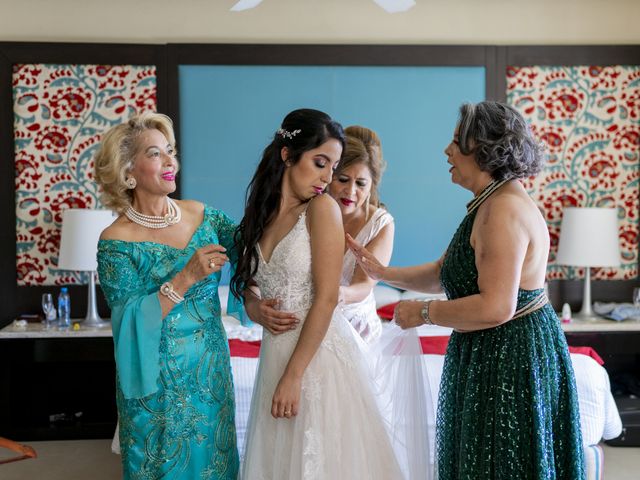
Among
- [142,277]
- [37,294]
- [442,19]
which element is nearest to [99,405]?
[37,294]

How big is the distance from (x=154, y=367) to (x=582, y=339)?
318 cm

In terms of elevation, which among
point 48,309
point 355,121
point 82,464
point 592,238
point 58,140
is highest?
point 355,121

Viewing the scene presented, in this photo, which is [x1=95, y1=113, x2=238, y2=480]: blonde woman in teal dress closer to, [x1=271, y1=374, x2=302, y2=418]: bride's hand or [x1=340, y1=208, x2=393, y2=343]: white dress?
[x1=271, y1=374, x2=302, y2=418]: bride's hand

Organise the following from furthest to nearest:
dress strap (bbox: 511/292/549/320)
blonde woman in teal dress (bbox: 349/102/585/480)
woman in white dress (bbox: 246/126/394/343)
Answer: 1. woman in white dress (bbox: 246/126/394/343)
2. dress strap (bbox: 511/292/549/320)
3. blonde woman in teal dress (bbox: 349/102/585/480)

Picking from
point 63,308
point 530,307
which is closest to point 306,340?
point 530,307

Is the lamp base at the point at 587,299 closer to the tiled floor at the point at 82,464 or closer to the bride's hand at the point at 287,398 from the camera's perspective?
the tiled floor at the point at 82,464

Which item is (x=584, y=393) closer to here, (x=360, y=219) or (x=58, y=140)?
(x=360, y=219)

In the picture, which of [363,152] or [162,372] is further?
[363,152]

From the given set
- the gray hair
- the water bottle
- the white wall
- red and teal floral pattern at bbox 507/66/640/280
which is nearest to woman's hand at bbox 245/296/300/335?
the gray hair

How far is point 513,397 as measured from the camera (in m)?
1.92

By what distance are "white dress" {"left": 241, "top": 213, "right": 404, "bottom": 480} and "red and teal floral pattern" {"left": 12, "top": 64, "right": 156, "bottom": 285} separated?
3.00 meters

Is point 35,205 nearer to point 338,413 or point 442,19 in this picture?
point 442,19

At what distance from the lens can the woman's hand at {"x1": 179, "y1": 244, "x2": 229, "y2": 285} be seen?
202cm

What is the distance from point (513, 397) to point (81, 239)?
3.17 metres
